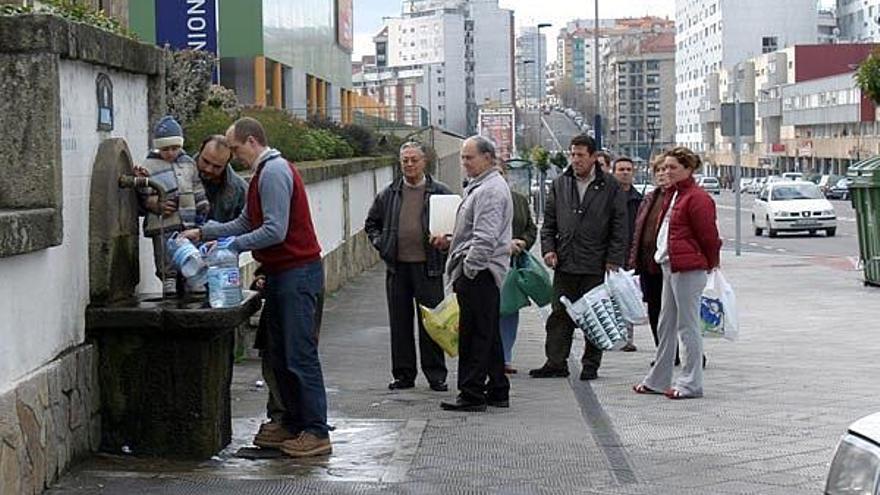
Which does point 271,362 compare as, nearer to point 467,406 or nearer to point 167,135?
point 167,135

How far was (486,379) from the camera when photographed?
10.6m

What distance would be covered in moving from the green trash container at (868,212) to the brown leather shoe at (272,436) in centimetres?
1583

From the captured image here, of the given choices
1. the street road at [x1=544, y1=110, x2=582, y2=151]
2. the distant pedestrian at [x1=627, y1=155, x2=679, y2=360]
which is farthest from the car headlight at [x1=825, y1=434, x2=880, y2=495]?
the street road at [x1=544, y1=110, x2=582, y2=151]

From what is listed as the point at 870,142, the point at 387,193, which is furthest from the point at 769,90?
the point at 387,193

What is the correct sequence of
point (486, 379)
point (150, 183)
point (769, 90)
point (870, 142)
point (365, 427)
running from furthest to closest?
point (769, 90)
point (870, 142)
point (486, 379)
point (365, 427)
point (150, 183)

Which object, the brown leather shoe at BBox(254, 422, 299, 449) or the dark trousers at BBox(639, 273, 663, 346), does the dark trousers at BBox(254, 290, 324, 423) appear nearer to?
the brown leather shoe at BBox(254, 422, 299, 449)

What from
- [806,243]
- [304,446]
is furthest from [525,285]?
[806,243]

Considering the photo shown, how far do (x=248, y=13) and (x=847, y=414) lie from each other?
34.0 meters

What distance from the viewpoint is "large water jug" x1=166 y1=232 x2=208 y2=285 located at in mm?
8812

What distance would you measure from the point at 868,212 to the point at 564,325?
40.6 ft

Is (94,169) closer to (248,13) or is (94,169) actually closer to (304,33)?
(248,13)

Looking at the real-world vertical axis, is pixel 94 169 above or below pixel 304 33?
below

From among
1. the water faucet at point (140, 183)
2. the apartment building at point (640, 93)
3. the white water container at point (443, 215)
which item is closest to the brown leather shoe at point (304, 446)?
the water faucet at point (140, 183)

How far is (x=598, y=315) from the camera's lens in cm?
1188
